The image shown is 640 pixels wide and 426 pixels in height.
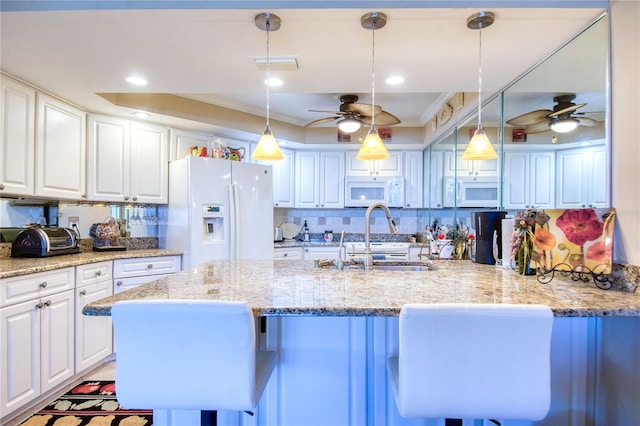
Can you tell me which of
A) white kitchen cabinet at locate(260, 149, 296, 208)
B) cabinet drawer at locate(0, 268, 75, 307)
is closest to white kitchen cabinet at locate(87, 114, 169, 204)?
cabinet drawer at locate(0, 268, 75, 307)

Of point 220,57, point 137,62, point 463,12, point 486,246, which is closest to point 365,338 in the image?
point 486,246

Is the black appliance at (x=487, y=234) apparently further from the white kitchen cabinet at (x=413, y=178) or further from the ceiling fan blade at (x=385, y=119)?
the white kitchen cabinet at (x=413, y=178)

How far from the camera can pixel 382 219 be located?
15.7 ft

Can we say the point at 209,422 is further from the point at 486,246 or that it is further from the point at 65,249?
the point at 65,249

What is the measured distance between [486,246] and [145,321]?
5.78ft

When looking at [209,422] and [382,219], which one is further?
[382,219]

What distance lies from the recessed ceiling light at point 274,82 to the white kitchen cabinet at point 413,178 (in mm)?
2641

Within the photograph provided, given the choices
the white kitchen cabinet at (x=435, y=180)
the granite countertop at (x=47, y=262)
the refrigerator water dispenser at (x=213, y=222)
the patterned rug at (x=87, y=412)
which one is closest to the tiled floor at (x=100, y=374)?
the patterned rug at (x=87, y=412)

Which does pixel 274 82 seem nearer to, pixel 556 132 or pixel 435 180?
pixel 556 132

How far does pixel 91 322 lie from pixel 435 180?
369 cm

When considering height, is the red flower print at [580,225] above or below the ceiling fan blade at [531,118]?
below

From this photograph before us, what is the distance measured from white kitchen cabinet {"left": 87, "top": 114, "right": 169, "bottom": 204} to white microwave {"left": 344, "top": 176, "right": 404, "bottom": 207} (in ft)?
7.52

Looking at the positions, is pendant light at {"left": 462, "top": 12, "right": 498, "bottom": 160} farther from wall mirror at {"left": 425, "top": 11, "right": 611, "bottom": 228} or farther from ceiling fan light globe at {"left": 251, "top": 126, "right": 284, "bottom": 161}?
ceiling fan light globe at {"left": 251, "top": 126, "right": 284, "bottom": 161}

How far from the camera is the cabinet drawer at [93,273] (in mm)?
2369
